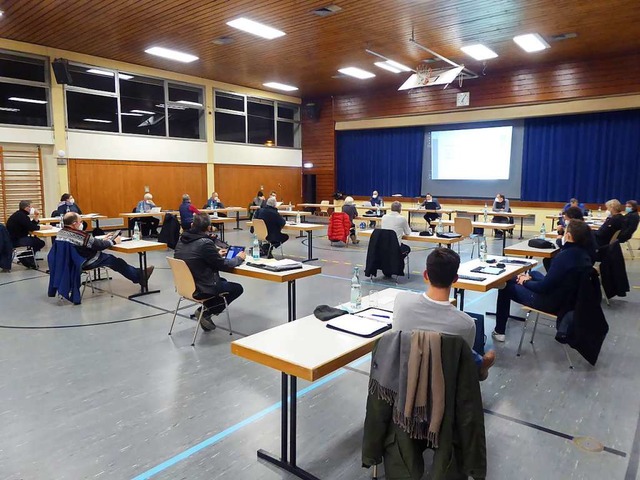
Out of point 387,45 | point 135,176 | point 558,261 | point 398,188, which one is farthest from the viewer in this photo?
point 398,188

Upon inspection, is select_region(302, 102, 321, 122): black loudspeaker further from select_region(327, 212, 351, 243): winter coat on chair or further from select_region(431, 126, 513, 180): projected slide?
select_region(327, 212, 351, 243): winter coat on chair

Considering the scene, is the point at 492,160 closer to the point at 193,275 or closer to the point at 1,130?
the point at 193,275

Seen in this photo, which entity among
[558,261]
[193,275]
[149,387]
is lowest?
[149,387]

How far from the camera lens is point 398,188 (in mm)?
15859

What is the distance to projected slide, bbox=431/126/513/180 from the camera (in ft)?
44.5

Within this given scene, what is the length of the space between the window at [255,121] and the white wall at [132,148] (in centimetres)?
123

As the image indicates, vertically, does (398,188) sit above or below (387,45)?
below

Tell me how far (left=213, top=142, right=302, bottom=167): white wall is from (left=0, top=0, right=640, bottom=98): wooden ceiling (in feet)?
10.4

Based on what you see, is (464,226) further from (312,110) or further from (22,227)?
(312,110)

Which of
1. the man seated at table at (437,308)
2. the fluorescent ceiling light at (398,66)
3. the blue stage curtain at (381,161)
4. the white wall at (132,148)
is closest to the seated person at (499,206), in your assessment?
the blue stage curtain at (381,161)

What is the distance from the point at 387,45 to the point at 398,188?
6392mm

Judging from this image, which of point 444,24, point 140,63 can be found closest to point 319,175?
point 140,63

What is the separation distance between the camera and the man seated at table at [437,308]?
6.53 ft

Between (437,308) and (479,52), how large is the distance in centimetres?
1019
